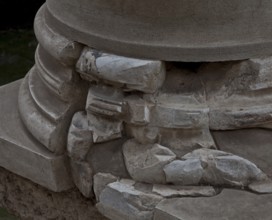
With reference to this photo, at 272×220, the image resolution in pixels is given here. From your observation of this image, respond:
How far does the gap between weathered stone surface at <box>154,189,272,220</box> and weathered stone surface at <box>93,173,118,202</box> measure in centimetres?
21

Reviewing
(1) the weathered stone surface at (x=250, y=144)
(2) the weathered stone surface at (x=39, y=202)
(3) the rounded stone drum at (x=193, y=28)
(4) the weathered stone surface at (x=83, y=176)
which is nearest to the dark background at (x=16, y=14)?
(2) the weathered stone surface at (x=39, y=202)

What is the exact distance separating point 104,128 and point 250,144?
44 centimetres

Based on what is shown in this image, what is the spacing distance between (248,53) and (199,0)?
0.21 m

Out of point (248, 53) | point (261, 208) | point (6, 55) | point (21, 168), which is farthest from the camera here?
point (6, 55)

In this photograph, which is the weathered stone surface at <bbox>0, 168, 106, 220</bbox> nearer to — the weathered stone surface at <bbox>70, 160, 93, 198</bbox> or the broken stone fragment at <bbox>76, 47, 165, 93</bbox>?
the weathered stone surface at <bbox>70, 160, 93, 198</bbox>

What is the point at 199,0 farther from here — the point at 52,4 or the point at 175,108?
the point at 52,4

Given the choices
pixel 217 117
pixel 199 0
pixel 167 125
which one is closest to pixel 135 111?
pixel 167 125

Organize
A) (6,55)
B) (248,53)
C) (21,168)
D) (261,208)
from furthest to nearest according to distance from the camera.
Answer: (6,55) → (21,168) → (248,53) → (261,208)

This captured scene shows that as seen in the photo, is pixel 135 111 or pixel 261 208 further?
pixel 135 111

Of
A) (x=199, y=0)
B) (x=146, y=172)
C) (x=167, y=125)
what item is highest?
(x=199, y=0)

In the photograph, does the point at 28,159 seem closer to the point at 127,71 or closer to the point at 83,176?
the point at 83,176

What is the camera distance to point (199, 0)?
1.85 meters

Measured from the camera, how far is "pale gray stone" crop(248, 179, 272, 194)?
186 cm

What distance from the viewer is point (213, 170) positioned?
1874mm
